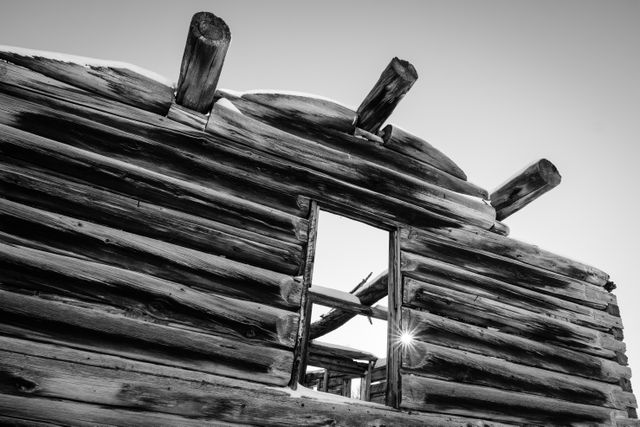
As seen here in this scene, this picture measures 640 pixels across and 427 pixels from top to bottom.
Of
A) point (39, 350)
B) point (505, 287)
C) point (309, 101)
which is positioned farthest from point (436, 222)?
point (39, 350)

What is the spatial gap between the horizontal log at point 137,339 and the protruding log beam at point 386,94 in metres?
2.51

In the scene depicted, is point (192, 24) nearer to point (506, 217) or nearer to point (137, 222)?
point (137, 222)

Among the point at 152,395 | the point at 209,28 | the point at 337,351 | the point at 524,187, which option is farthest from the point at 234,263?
the point at 337,351

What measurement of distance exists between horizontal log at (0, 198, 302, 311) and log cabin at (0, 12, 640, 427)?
12 mm

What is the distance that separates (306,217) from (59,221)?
1.89 meters

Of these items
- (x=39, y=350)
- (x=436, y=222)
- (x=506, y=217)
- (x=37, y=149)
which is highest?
(x=506, y=217)

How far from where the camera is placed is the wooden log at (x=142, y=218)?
2.51 meters

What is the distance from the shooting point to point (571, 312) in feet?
14.7

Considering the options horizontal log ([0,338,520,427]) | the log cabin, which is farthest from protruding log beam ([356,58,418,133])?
horizontal log ([0,338,520,427])

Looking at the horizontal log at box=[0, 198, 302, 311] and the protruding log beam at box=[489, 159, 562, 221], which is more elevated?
the protruding log beam at box=[489, 159, 562, 221]

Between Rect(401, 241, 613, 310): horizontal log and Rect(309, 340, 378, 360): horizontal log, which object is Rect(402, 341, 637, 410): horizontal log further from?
Rect(309, 340, 378, 360): horizontal log

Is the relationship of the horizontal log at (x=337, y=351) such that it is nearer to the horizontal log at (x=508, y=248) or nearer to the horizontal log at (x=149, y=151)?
the horizontal log at (x=508, y=248)

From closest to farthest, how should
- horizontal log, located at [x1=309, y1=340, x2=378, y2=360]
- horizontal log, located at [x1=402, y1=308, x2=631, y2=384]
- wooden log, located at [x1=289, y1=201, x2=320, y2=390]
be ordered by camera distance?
wooden log, located at [x1=289, y1=201, x2=320, y2=390]
horizontal log, located at [x1=402, y1=308, x2=631, y2=384]
horizontal log, located at [x1=309, y1=340, x2=378, y2=360]

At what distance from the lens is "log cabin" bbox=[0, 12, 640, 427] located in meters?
2.33
